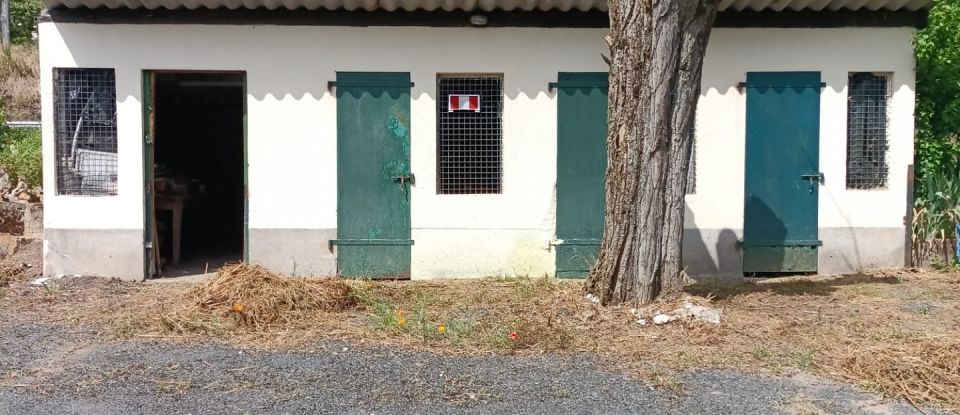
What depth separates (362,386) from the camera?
5.09m

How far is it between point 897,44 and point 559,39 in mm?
3666

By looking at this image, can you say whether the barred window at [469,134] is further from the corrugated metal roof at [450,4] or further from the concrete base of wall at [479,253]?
the corrugated metal roof at [450,4]

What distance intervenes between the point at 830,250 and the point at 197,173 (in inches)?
388

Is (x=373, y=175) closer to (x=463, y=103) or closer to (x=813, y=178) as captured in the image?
(x=463, y=103)

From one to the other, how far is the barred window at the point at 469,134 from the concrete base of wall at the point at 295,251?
4.49 ft

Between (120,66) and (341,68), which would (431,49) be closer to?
(341,68)

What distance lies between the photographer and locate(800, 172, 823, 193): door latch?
8875mm

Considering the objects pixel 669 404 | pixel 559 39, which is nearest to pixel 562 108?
pixel 559 39

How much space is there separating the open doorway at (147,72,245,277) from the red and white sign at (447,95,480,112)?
2.62 metres

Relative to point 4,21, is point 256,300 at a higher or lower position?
lower

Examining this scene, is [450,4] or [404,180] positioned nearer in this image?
[450,4]

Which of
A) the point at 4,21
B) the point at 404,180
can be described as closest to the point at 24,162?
the point at 404,180

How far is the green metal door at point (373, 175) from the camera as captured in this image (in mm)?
8711

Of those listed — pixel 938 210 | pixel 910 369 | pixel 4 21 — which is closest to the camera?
pixel 910 369
